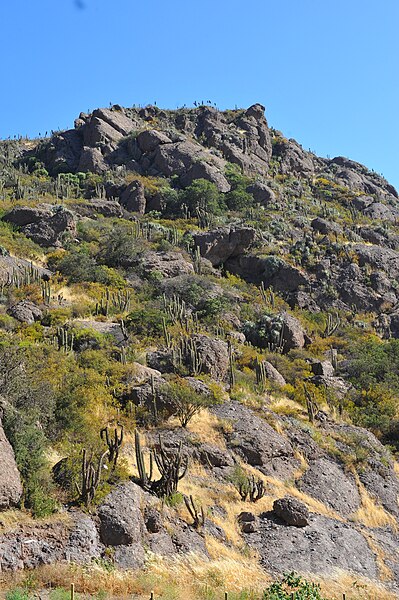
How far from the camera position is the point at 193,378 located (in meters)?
A: 16.9

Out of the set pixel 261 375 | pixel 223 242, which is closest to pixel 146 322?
pixel 261 375

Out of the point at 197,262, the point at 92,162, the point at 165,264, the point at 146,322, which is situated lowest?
the point at 146,322

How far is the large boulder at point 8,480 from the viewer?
8398 millimetres

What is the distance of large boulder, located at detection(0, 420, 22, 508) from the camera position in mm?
8398

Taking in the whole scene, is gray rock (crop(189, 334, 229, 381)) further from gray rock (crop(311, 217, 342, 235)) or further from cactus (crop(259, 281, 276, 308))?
gray rock (crop(311, 217, 342, 235))

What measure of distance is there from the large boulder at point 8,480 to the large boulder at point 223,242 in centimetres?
2613

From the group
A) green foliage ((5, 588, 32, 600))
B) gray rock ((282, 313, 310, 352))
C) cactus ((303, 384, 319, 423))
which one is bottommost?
green foliage ((5, 588, 32, 600))

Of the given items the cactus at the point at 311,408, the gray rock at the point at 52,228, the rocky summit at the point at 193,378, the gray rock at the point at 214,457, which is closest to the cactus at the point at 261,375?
the rocky summit at the point at 193,378

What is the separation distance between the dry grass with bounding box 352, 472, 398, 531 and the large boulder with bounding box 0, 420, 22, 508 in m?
9.90

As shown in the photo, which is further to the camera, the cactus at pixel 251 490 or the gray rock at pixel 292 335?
the gray rock at pixel 292 335

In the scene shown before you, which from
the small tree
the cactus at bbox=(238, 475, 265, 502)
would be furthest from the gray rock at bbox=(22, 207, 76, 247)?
the cactus at bbox=(238, 475, 265, 502)

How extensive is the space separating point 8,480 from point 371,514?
11.0m

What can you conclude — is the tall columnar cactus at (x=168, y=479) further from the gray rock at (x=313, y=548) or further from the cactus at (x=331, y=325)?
the cactus at (x=331, y=325)

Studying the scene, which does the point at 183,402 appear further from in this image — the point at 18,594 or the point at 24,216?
the point at 24,216
